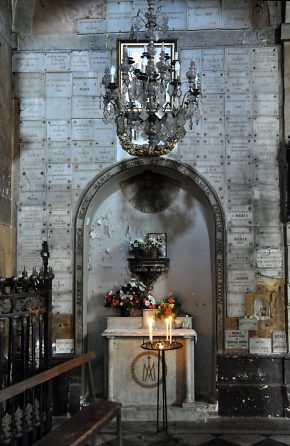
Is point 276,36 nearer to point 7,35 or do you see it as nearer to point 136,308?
point 7,35

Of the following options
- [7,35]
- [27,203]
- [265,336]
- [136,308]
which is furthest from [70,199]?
[265,336]

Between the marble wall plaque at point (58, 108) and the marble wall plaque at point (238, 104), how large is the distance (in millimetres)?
1881

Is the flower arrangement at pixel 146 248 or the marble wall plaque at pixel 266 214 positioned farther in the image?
the flower arrangement at pixel 146 248

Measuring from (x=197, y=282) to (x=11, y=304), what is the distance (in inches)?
145

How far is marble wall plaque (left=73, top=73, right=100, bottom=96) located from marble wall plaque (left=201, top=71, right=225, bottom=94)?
4.18ft

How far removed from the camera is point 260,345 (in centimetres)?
595

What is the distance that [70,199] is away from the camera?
6234 mm

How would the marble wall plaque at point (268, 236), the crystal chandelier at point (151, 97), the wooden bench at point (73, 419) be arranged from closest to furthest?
the wooden bench at point (73, 419), the crystal chandelier at point (151, 97), the marble wall plaque at point (268, 236)

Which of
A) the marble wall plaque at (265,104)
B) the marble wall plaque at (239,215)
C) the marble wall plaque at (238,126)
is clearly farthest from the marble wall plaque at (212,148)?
the marble wall plaque at (239,215)

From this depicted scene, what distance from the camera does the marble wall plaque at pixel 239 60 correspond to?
625cm

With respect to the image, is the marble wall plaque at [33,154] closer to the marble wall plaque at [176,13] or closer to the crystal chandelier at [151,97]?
the crystal chandelier at [151,97]

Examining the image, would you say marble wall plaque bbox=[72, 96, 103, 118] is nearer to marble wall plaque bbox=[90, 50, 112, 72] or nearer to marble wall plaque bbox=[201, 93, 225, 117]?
marble wall plaque bbox=[90, 50, 112, 72]

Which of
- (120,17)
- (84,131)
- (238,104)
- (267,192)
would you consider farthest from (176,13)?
(267,192)

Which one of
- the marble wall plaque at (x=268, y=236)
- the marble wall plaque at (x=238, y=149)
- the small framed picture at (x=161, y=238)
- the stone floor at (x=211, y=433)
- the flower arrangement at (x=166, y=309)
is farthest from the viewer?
the small framed picture at (x=161, y=238)
